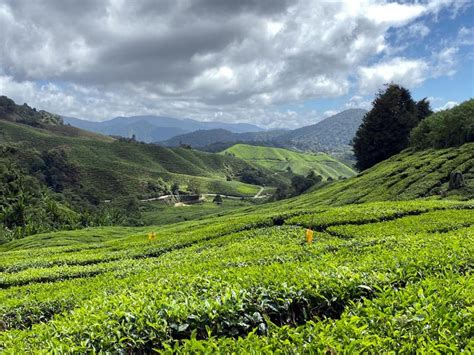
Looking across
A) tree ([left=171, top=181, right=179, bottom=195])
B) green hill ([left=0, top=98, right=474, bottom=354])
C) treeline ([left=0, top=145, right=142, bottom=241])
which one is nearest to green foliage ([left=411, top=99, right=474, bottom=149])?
green hill ([left=0, top=98, right=474, bottom=354])

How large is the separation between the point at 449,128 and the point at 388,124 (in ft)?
68.3

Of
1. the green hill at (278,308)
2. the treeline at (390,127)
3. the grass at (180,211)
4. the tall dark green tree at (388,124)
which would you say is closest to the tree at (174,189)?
the grass at (180,211)

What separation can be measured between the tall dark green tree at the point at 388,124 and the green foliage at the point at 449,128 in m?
11.0

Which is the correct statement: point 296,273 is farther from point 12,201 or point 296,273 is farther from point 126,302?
point 12,201

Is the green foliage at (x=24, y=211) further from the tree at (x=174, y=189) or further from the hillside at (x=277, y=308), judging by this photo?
the hillside at (x=277, y=308)

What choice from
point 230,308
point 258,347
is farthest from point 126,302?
point 258,347

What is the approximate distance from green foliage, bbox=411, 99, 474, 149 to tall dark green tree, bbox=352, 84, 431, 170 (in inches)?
434

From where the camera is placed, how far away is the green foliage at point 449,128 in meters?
55.5

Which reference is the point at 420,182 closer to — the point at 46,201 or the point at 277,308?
the point at 277,308

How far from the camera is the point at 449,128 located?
58250 mm

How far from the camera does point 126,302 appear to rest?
26.8 feet

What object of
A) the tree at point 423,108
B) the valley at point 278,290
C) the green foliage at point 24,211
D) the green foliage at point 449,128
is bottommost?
the green foliage at point 24,211

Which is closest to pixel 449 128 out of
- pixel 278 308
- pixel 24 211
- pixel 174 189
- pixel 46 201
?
pixel 278 308

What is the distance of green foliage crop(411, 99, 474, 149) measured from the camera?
5553 centimetres
